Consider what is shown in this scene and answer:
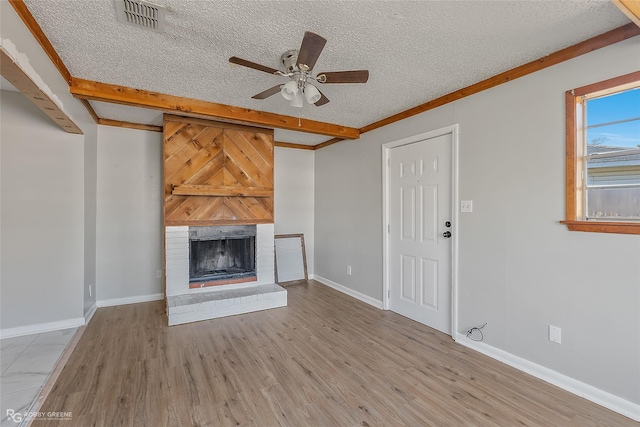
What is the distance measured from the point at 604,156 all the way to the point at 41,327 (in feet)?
17.0

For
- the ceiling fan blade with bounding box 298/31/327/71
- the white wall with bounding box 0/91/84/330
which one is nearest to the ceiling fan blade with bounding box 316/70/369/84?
the ceiling fan blade with bounding box 298/31/327/71

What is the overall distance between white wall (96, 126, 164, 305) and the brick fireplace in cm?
66

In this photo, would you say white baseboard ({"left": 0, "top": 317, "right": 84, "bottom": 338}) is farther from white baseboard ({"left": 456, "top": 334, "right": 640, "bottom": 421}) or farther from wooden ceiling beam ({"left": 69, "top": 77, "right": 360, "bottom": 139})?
white baseboard ({"left": 456, "top": 334, "right": 640, "bottom": 421})

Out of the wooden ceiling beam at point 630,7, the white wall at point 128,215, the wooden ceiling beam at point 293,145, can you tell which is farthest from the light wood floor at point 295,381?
the wooden ceiling beam at point 293,145

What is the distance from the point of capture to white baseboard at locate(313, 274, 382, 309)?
13.1ft

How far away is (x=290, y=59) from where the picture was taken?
2.20 metres

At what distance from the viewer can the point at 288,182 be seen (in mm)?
5230

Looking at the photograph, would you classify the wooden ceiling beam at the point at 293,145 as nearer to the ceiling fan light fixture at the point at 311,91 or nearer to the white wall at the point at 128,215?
the white wall at the point at 128,215

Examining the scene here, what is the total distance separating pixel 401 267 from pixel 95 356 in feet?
10.6

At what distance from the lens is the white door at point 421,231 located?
10.1 feet

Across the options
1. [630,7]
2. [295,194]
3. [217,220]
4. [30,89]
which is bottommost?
[217,220]

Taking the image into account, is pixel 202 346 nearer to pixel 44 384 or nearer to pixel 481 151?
pixel 44 384

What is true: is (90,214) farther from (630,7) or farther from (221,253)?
(630,7)

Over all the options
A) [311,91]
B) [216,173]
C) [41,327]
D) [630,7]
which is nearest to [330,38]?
[311,91]
